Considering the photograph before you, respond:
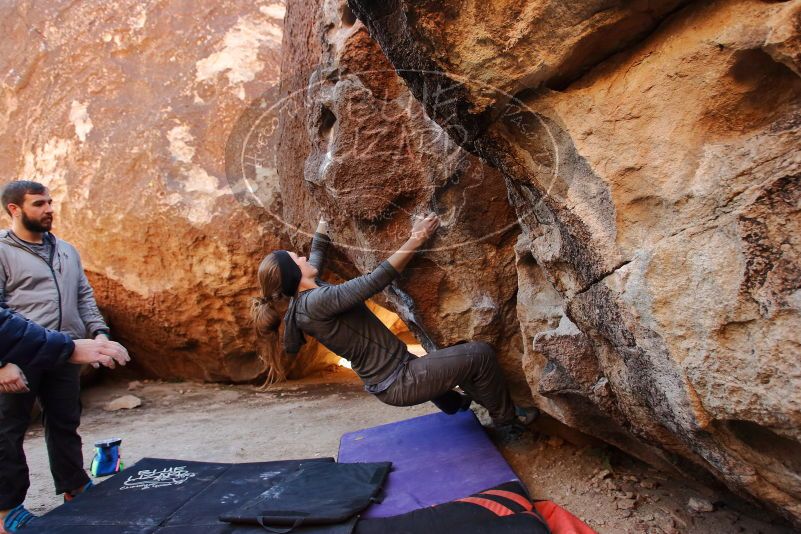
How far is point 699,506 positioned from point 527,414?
100 cm

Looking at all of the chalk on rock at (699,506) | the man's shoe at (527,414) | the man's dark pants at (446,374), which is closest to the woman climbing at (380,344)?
the man's dark pants at (446,374)

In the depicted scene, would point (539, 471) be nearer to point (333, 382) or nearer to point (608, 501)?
point (608, 501)

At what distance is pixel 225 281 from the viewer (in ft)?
19.5

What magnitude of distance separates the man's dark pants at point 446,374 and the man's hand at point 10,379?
165cm

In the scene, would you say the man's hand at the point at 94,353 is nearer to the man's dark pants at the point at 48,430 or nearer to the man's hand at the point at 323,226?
the man's dark pants at the point at 48,430

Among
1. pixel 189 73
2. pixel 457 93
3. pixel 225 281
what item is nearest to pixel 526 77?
pixel 457 93

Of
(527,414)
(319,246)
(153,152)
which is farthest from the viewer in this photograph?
(153,152)

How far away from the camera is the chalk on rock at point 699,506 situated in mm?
2381

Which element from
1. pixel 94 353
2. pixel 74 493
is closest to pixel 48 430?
pixel 74 493

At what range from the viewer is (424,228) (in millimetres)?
2932

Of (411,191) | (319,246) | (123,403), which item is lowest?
(123,403)

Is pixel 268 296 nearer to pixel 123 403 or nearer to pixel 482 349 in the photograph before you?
pixel 482 349

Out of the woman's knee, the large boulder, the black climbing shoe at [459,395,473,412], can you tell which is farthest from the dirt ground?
the woman's knee

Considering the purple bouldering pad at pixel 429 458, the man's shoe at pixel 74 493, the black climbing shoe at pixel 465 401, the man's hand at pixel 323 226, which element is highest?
the man's hand at pixel 323 226
